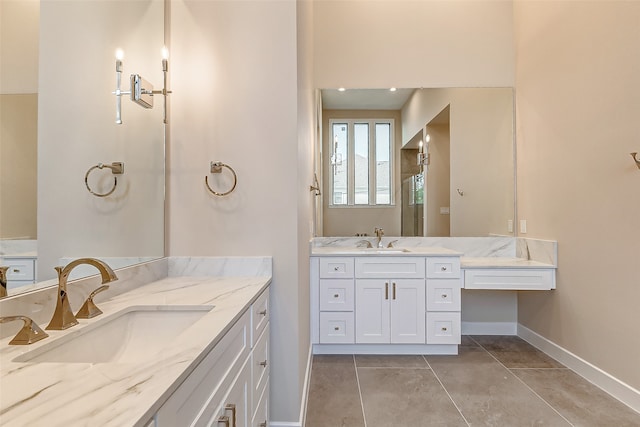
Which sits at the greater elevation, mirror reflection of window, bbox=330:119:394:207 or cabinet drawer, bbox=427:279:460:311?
mirror reflection of window, bbox=330:119:394:207

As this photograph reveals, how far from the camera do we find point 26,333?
82 centimetres

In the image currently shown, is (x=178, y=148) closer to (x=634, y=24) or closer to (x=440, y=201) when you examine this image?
(x=440, y=201)

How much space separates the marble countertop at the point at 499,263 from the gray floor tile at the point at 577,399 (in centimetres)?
76

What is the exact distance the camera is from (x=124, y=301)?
1.21 meters

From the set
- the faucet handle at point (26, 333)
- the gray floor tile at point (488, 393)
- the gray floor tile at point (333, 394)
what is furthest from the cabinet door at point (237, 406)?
the gray floor tile at point (488, 393)

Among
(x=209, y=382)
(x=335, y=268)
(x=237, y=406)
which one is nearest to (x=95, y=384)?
(x=209, y=382)

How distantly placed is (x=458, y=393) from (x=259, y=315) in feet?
5.04

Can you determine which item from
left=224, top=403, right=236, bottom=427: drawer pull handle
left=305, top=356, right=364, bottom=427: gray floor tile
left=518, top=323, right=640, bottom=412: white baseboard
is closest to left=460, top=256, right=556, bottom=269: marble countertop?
left=518, top=323, right=640, bottom=412: white baseboard

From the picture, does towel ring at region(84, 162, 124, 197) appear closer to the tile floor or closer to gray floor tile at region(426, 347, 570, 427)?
the tile floor

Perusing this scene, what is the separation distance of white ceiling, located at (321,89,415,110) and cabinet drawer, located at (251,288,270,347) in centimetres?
223

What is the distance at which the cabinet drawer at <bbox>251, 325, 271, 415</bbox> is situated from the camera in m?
1.27

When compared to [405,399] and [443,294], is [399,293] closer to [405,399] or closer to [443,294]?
[443,294]

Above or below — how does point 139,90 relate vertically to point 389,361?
above

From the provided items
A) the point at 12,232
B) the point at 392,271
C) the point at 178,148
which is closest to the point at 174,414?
the point at 12,232
